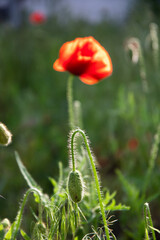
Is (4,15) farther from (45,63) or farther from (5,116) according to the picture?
(5,116)

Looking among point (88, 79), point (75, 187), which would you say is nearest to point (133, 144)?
point (88, 79)

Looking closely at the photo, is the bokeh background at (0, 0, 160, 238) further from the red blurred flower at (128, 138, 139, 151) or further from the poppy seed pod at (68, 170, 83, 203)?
the poppy seed pod at (68, 170, 83, 203)

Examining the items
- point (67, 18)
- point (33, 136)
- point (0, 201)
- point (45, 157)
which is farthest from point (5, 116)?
point (67, 18)

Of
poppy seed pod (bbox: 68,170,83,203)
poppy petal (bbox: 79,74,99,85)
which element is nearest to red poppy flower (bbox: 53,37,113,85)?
poppy petal (bbox: 79,74,99,85)

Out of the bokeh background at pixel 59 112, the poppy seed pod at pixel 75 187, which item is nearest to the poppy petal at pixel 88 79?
the bokeh background at pixel 59 112

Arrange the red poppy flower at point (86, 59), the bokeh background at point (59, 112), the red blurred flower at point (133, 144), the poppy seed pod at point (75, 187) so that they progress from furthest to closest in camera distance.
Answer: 1. the red blurred flower at point (133, 144)
2. the bokeh background at point (59, 112)
3. the red poppy flower at point (86, 59)
4. the poppy seed pod at point (75, 187)

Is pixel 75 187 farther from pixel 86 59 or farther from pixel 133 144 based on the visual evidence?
pixel 133 144

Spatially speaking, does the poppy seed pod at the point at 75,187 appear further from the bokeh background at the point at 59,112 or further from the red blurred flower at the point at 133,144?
the red blurred flower at the point at 133,144
